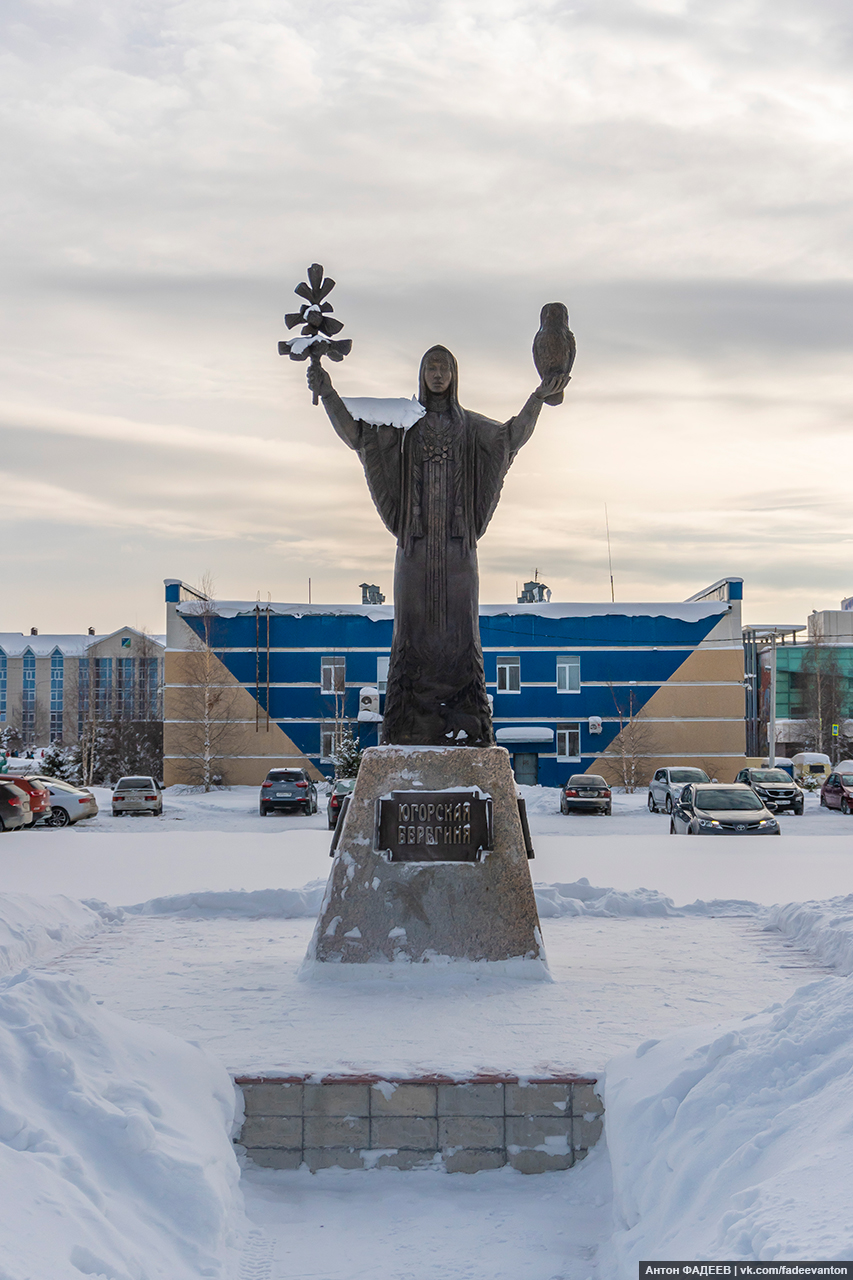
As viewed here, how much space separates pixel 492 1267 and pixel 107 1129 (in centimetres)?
144

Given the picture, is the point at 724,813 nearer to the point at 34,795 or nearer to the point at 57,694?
the point at 34,795

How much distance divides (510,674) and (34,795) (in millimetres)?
22348

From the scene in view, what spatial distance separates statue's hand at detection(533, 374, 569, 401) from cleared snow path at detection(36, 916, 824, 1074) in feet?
12.7

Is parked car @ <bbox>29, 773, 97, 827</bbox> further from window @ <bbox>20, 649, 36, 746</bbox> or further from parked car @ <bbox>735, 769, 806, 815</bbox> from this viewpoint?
window @ <bbox>20, 649, 36, 746</bbox>

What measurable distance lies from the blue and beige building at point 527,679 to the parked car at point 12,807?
18.8 meters

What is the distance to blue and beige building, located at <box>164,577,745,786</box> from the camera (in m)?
43.1

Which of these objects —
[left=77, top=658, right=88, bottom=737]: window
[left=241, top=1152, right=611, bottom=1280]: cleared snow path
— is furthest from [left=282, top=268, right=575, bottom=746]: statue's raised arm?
[left=77, top=658, right=88, bottom=737]: window

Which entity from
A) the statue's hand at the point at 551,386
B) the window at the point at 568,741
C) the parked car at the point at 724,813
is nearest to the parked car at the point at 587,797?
the parked car at the point at 724,813

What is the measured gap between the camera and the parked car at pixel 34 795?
24.6m

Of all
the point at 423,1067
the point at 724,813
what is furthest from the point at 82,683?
the point at 423,1067

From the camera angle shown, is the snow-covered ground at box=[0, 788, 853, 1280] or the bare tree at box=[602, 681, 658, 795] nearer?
the snow-covered ground at box=[0, 788, 853, 1280]

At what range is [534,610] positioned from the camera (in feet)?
143

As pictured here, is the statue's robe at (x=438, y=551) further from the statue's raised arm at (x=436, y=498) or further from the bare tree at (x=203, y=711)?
the bare tree at (x=203, y=711)

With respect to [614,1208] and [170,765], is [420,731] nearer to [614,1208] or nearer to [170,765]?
[614,1208]
